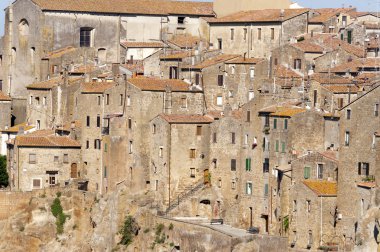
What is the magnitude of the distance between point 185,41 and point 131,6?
14.8ft

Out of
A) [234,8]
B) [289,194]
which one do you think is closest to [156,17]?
[234,8]

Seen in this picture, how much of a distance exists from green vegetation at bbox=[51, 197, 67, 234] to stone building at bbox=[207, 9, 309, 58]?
13225 mm

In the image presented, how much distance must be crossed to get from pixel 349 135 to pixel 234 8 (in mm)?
29931

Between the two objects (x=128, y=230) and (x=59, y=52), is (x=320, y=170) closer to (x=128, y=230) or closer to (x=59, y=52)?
(x=128, y=230)

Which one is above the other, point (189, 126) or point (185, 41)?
point (185, 41)

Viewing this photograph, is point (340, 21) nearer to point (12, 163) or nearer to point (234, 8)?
point (234, 8)

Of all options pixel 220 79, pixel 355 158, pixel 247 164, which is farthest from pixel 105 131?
pixel 355 158

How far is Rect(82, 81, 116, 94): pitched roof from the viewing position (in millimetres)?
95938

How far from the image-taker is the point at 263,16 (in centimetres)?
10281

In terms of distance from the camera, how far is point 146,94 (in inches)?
3629

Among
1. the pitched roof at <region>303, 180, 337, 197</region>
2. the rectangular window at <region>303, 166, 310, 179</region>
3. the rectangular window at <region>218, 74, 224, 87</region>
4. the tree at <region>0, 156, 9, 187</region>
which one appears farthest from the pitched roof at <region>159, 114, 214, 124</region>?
the tree at <region>0, 156, 9, 187</region>

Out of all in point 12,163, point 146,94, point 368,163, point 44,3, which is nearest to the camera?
point 368,163

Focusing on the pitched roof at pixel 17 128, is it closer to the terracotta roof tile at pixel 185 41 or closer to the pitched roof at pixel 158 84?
the terracotta roof tile at pixel 185 41

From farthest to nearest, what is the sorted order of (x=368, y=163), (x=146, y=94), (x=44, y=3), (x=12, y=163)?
(x=44, y=3)
(x=12, y=163)
(x=146, y=94)
(x=368, y=163)
